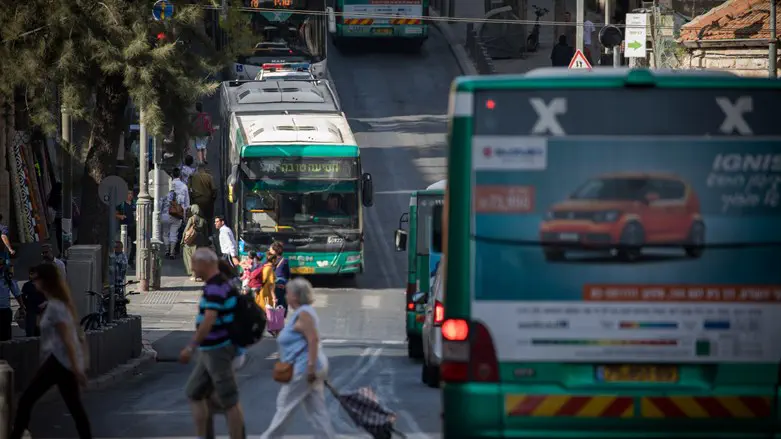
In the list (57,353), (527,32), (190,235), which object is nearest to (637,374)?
(57,353)

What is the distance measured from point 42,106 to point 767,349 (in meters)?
17.5

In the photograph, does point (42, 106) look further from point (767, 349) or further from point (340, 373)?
point (767, 349)

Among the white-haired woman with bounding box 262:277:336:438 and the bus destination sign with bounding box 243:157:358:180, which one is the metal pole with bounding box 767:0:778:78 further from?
the white-haired woman with bounding box 262:277:336:438

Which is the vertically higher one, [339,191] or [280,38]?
[280,38]

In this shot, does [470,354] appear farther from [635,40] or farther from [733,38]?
[733,38]

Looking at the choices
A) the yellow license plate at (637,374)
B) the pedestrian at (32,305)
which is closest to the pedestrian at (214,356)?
the yellow license plate at (637,374)

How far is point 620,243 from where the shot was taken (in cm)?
1011

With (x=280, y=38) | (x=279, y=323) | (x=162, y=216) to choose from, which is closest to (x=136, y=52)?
(x=279, y=323)

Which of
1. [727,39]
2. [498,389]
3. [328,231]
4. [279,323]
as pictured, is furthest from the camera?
[727,39]

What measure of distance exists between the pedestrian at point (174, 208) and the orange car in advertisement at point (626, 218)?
26384 millimetres

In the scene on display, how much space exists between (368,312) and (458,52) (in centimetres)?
3236

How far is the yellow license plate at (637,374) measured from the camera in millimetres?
10148

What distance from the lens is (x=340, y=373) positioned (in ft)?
70.2

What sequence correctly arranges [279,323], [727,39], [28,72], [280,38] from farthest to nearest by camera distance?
[280,38]
[727,39]
[279,323]
[28,72]
